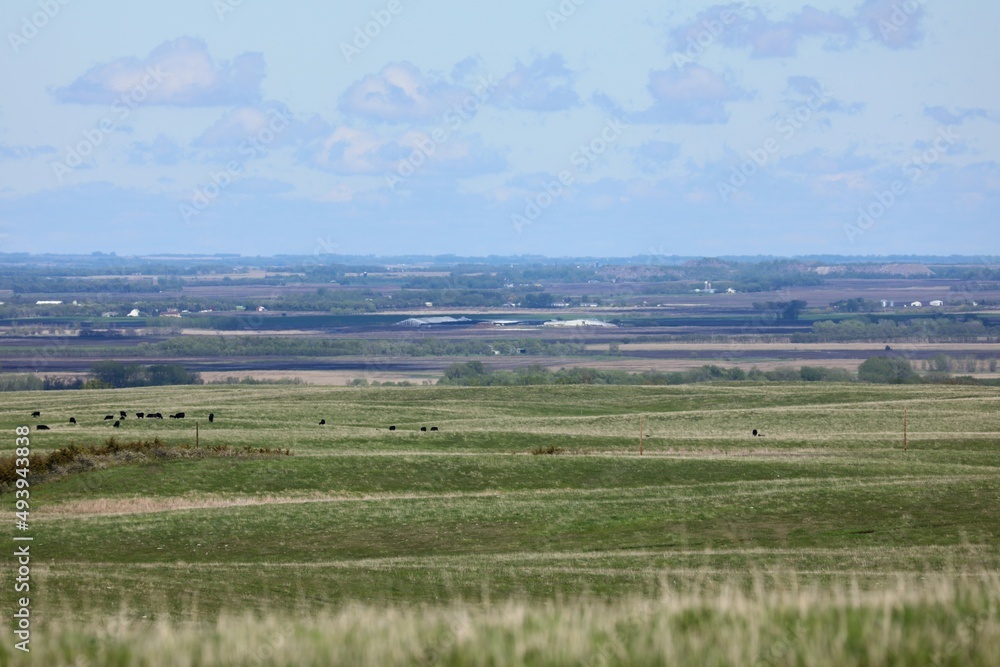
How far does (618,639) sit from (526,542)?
71.2 feet

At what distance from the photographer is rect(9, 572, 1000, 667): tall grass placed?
24.4ft

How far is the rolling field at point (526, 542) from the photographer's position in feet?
26.3

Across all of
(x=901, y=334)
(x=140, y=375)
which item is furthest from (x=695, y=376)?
(x=901, y=334)

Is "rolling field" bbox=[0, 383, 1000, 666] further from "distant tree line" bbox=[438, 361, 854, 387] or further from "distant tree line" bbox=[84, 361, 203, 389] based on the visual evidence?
"distant tree line" bbox=[84, 361, 203, 389]

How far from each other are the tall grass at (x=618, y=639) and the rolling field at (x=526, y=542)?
0.03 meters

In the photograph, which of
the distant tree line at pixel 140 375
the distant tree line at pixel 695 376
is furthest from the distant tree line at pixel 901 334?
the distant tree line at pixel 140 375

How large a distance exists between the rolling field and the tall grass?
3 centimetres

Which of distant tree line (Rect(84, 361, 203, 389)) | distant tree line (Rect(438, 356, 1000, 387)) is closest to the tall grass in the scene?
distant tree line (Rect(438, 356, 1000, 387))

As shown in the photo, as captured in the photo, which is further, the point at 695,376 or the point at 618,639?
the point at 695,376

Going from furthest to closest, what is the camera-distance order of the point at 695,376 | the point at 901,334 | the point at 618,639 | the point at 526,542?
the point at 901,334 < the point at 695,376 < the point at 526,542 < the point at 618,639

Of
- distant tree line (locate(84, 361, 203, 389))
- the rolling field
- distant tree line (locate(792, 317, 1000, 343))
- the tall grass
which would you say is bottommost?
distant tree line (locate(792, 317, 1000, 343))

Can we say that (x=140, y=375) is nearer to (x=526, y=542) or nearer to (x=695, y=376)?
(x=695, y=376)

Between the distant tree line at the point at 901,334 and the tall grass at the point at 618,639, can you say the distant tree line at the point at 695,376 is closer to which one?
the distant tree line at the point at 901,334

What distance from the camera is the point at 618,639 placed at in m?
7.95
